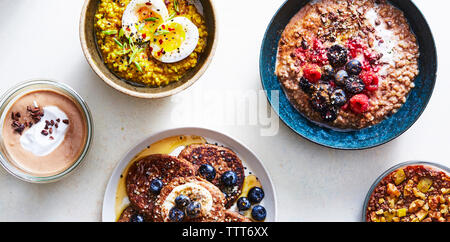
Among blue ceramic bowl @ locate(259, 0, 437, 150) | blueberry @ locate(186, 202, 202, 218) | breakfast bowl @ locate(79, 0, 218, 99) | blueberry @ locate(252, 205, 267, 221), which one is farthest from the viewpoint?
blueberry @ locate(252, 205, 267, 221)

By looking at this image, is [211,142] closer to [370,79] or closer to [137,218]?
[137,218]

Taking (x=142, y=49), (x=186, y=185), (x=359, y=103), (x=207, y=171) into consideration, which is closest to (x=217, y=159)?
(x=207, y=171)

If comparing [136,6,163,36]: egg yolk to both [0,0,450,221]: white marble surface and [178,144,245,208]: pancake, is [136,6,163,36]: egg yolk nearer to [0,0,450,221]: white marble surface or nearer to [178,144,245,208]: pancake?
[0,0,450,221]: white marble surface

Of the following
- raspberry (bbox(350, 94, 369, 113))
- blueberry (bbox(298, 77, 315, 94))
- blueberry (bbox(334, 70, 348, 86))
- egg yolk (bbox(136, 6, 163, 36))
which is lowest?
raspberry (bbox(350, 94, 369, 113))

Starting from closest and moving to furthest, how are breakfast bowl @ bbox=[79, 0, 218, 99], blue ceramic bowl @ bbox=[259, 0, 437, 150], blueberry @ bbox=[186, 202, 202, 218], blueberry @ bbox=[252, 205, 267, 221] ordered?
breakfast bowl @ bbox=[79, 0, 218, 99]
blueberry @ bbox=[186, 202, 202, 218]
blue ceramic bowl @ bbox=[259, 0, 437, 150]
blueberry @ bbox=[252, 205, 267, 221]

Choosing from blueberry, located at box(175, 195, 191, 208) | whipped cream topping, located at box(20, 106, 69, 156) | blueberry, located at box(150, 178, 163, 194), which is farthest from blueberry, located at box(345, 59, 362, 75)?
whipped cream topping, located at box(20, 106, 69, 156)
